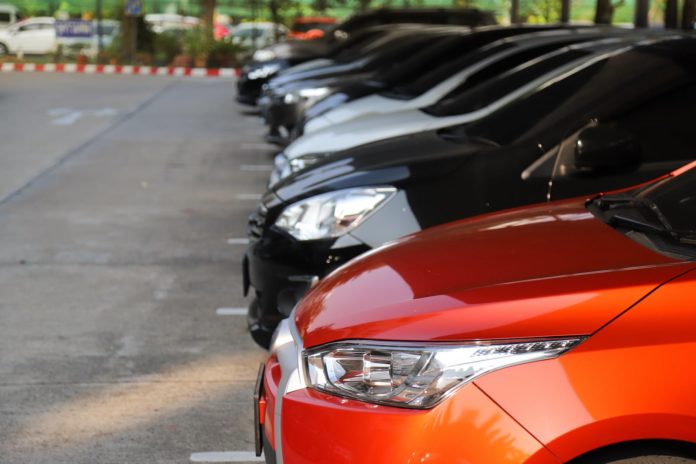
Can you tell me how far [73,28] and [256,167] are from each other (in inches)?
818

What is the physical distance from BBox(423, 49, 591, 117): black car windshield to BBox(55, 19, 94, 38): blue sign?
26.4m

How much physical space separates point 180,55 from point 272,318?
2777 centimetres

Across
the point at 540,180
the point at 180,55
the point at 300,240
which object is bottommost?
the point at 180,55

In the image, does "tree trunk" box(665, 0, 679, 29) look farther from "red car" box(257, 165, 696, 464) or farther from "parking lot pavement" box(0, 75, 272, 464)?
"red car" box(257, 165, 696, 464)

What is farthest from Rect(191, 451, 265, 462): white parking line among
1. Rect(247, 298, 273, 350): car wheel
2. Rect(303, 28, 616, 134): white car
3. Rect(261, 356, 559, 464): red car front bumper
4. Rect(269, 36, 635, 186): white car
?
Rect(303, 28, 616, 134): white car

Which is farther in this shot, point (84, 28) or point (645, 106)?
point (84, 28)

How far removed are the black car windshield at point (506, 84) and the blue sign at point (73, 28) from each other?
86.5 feet

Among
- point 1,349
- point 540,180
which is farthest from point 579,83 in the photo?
point 1,349

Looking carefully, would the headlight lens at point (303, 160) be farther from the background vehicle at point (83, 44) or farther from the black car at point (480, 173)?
the background vehicle at point (83, 44)

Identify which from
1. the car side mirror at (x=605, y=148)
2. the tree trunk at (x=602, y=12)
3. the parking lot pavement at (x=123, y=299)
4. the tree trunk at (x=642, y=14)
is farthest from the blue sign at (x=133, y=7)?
the car side mirror at (x=605, y=148)

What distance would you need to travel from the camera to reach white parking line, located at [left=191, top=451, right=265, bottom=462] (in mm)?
4352

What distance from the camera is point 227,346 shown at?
19.3 feet

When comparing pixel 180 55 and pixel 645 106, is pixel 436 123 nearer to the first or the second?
pixel 645 106

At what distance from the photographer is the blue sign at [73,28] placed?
104 feet
